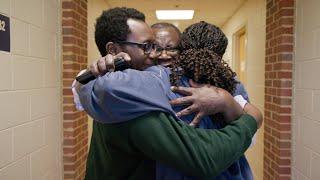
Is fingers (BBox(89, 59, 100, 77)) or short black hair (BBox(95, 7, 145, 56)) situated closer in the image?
fingers (BBox(89, 59, 100, 77))

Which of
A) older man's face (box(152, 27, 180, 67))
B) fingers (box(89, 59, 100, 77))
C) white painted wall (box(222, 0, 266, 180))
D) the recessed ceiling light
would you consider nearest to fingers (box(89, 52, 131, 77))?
fingers (box(89, 59, 100, 77))

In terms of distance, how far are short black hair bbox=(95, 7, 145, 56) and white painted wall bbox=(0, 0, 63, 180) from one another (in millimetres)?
838

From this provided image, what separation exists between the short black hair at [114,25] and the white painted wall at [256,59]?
2803 mm

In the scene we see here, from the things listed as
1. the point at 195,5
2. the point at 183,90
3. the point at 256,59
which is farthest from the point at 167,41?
the point at 195,5

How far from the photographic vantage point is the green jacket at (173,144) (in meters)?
0.84

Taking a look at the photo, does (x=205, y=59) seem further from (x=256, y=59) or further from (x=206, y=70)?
(x=256, y=59)

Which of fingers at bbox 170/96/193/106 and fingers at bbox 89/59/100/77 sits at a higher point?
fingers at bbox 89/59/100/77

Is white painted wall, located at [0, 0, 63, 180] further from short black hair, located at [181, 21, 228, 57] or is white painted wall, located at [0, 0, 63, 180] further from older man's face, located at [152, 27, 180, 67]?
short black hair, located at [181, 21, 228, 57]

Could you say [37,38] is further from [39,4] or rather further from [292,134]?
[292,134]

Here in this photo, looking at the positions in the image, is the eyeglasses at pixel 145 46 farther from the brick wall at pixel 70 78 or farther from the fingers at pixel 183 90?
the brick wall at pixel 70 78

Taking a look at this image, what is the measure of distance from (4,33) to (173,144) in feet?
4.44

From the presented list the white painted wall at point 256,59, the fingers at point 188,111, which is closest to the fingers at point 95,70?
the fingers at point 188,111

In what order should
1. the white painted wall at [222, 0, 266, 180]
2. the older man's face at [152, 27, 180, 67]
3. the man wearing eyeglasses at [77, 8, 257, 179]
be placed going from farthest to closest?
the white painted wall at [222, 0, 266, 180] → the older man's face at [152, 27, 180, 67] → the man wearing eyeglasses at [77, 8, 257, 179]

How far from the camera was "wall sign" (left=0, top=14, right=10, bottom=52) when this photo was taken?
5.72 ft
